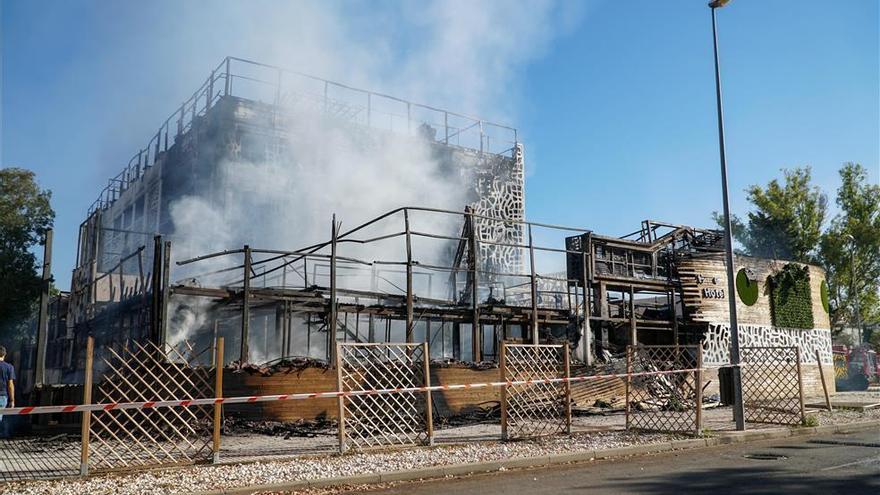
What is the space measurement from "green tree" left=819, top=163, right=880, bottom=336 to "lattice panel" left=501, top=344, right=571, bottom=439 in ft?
88.1

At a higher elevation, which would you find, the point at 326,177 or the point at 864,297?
the point at 326,177

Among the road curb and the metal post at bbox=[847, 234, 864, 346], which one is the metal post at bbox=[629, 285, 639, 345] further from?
the metal post at bbox=[847, 234, 864, 346]

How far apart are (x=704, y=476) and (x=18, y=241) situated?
25.4 meters

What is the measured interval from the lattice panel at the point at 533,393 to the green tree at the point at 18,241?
20393 millimetres

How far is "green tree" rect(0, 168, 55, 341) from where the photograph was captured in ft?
80.0

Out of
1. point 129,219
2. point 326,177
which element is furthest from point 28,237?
point 326,177

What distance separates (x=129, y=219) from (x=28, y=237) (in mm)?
6412

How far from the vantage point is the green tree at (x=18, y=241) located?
24391 millimetres

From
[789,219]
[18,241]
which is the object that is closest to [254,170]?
[18,241]

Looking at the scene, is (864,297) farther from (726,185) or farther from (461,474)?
(461,474)

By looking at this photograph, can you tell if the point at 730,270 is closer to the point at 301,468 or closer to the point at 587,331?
the point at 587,331

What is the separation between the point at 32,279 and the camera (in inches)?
982

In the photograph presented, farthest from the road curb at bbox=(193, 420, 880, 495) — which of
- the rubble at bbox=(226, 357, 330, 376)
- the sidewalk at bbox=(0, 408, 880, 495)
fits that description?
the rubble at bbox=(226, 357, 330, 376)

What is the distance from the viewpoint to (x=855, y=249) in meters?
33.9
